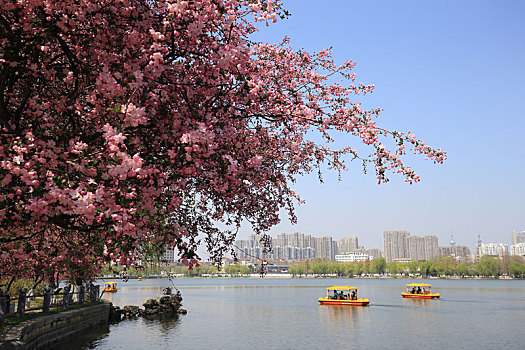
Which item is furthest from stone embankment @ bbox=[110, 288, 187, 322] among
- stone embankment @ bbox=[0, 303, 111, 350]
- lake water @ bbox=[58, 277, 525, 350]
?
stone embankment @ bbox=[0, 303, 111, 350]

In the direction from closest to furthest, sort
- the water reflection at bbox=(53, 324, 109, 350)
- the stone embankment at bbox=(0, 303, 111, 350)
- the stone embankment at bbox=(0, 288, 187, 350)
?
the stone embankment at bbox=(0, 303, 111, 350)
the stone embankment at bbox=(0, 288, 187, 350)
the water reflection at bbox=(53, 324, 109, 350)

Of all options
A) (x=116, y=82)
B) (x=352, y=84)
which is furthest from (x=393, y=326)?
(x=116, y=82)

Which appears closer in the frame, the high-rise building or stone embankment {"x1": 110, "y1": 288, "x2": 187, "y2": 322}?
the high-rise building

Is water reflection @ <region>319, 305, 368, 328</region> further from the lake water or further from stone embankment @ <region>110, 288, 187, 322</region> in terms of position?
stone embankment @ <region>110, 288, 187, 322</region>

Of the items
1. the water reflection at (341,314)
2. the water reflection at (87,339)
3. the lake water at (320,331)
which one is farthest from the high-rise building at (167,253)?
the water reflection at (341,314)

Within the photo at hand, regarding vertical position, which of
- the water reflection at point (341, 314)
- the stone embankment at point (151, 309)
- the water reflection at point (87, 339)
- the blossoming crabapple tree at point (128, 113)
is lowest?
the water reflection at point (341, 314)

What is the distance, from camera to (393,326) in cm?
4469

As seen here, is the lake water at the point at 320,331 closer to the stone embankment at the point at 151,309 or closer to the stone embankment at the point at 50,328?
the stone embankment at the point at 50,328

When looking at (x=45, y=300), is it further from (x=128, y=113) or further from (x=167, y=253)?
(x=128, y=113)

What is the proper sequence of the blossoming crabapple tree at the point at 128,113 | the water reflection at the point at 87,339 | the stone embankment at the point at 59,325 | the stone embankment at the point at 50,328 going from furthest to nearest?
the water reflection at the point at 87,339
the stone embankment at the point at 59,325
the stone embankment at the point at 50,328
the blossoming crabapple tree at the point at 128,113

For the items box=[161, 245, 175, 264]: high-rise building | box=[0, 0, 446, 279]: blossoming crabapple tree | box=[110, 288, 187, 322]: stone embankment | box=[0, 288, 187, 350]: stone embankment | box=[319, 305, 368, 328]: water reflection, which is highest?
box=[0, 0, 446, 279]: blossoming crabapple tree

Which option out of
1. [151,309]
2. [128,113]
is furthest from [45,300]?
[151,309]

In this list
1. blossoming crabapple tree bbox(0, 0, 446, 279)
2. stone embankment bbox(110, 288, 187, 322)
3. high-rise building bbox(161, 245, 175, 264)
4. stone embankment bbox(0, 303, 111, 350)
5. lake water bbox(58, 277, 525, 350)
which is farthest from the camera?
stone embankment bbox(110, 288, 187, 322)

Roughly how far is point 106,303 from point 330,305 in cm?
3682
